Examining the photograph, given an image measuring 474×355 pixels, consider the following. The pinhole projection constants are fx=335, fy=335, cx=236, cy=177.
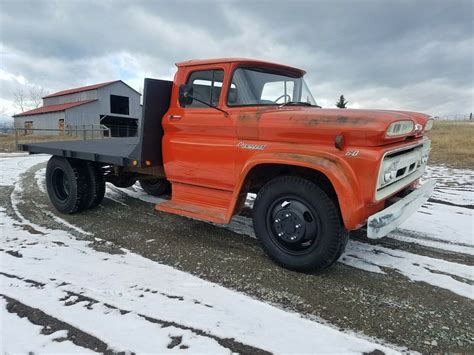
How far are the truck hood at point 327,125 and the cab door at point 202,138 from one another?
0.36 metres

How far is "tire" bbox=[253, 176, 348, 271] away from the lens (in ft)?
10.7

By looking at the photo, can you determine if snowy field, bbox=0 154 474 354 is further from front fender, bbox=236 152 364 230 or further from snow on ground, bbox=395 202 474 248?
front fender, bbox=236 152 364 230

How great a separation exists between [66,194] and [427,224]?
5944 mm

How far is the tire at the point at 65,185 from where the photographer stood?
5480mm

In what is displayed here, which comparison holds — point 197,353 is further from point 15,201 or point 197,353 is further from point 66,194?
point 15,201

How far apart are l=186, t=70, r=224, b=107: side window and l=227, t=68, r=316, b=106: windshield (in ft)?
0.66

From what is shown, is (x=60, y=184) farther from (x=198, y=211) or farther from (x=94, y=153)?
(x=198, y=211)

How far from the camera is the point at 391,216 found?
10.2ft

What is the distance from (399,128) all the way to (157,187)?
495 centimetres

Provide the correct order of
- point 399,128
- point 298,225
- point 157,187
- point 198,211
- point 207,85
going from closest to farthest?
1. point 399,128
2. point 298,225
3. point 198,211
4. point 207,85
5. point 157,187

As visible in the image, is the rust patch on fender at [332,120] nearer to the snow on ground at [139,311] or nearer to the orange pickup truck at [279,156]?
the orange pickup truck at [279,156]

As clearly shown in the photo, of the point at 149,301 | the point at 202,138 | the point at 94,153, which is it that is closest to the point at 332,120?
the point at 202,138

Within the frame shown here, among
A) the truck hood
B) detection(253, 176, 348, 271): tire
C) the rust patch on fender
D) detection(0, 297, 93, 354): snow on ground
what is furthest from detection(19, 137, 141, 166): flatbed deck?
detection(0, 297, 93, 354): snow on ground

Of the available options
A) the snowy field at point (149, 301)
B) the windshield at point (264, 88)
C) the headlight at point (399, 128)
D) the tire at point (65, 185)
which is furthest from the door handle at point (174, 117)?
the headlight at point (399, 128)
